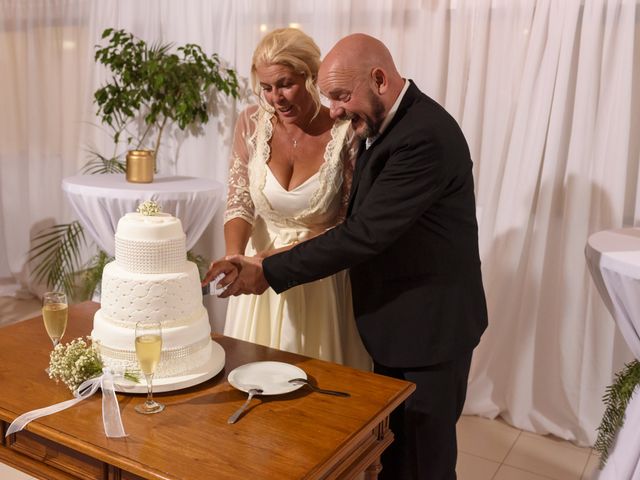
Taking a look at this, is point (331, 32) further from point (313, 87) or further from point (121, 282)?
point (121, 282)

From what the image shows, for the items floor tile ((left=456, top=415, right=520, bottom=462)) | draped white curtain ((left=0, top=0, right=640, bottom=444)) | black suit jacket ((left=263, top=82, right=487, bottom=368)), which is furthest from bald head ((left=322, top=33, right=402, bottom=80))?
floor tile ((left=456, top=415, right=520, bottom=462))

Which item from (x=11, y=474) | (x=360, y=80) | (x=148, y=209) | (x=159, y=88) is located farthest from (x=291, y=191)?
(x=159, y=88)

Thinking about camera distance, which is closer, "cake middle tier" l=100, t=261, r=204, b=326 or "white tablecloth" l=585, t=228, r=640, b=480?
"cake middle tier" l=100, t=261, r=204, b=326

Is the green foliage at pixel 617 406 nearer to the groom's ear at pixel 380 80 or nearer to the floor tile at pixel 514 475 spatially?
the floor tile at pixel 514 475

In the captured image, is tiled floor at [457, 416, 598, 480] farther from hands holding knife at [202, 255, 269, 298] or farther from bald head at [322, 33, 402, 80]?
bald head at [322, 33, 402, 80]

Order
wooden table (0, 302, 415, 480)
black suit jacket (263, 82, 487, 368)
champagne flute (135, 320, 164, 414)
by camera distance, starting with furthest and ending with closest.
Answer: black suit jacket (263, 82, 487, 368)
champagne flute (135, 320, 164, 414)
wooden table (0, 302, 415, 480)

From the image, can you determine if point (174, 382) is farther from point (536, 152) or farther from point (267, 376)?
point (536, 152)

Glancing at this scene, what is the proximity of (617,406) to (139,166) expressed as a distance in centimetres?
267

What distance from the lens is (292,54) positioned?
2248mm

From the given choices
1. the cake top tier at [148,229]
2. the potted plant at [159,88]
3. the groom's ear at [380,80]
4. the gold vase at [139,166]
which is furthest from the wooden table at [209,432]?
the potted plant at [159,88]

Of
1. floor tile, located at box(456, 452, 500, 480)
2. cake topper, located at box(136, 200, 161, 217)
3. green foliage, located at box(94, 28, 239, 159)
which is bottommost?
floor tile, located at box(456, 452, 500, 480)

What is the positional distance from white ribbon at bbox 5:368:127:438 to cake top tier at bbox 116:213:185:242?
321mm

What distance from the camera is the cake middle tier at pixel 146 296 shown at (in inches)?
65.9

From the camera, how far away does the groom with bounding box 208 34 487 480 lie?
6.67 ft
